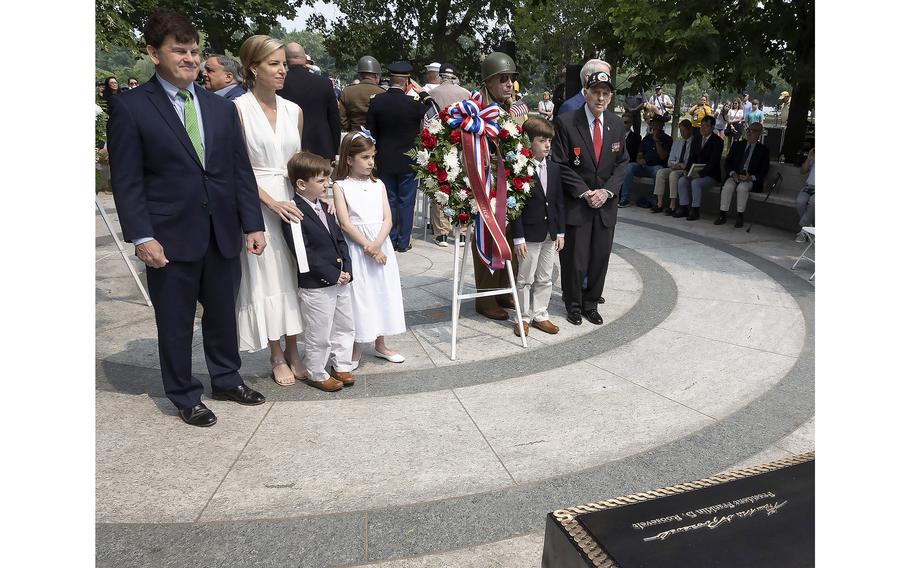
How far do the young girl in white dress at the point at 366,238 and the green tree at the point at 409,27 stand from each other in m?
29.7

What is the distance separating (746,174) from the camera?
1113 centimetres

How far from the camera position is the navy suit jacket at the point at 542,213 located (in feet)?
17.3

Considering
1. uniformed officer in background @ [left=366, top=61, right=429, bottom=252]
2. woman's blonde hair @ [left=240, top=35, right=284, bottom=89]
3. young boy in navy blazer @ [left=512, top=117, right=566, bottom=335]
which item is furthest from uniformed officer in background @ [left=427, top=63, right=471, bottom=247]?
woman's blonde hair @ [left=240, top=35, right=284, bottom=89]

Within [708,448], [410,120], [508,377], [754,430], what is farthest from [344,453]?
[410,120]

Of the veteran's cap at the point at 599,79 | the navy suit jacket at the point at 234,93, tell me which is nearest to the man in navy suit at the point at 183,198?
the navy suit jacket at the point at 234,93

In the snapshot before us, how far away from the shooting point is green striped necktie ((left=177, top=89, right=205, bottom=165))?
3.54m

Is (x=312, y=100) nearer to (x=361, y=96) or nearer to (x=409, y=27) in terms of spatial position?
(x=361, y=96)

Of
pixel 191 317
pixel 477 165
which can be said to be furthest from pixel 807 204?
pixel 191 317

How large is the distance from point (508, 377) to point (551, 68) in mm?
32400

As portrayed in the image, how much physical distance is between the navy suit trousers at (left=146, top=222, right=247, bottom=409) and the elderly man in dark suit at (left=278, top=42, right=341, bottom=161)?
11.6ft

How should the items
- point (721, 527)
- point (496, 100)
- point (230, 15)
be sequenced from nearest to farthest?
point (721, 527), point (496, 100), point (230, 15)

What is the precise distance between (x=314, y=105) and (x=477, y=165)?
3.26 meters

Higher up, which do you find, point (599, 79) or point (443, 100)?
point (443, 100)

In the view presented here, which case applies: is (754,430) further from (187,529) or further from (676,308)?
(187,529)
